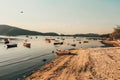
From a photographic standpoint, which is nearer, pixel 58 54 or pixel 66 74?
pixel 66 74

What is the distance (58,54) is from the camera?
218 ft

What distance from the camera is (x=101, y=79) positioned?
28.0 metres

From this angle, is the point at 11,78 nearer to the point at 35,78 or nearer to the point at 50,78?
the point at 35,78

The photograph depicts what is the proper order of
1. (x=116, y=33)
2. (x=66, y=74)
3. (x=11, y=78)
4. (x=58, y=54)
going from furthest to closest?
(x=116, y=33) < (x=58, y=54) < (x=11, y=78) < (x=66, y=74)

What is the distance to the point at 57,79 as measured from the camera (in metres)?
28.9

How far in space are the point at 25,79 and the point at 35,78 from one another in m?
1.59

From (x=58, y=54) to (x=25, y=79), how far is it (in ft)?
116

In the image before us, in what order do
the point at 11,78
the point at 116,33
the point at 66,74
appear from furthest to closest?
the point at 116,33, the point at 11,78, the point at 66,74

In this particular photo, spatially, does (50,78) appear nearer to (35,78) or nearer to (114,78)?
(35,78)

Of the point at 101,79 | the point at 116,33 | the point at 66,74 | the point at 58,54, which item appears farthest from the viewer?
the point at 116,33

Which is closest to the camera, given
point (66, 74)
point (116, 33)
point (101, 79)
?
point (101, 79)

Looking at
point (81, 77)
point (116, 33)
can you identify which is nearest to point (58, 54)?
point (81, 77)

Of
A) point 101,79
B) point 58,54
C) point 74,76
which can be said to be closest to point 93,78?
point 101,79

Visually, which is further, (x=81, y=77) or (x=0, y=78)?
(x=0, y=78)
